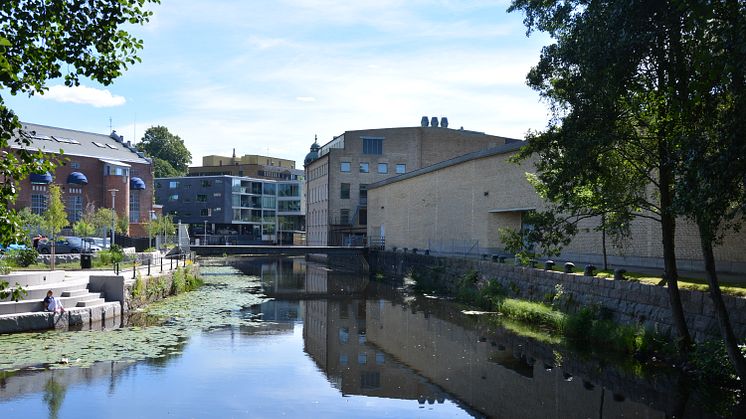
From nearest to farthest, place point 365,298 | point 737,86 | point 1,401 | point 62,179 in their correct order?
1. point 737,86
2. point 1,401
3. point 365,298
4. point 62,179

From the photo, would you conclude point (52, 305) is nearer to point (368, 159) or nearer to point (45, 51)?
point (45, 51)

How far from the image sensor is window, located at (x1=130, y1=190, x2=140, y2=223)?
69.5m

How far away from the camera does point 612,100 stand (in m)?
13.1

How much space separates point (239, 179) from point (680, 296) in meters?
89.1

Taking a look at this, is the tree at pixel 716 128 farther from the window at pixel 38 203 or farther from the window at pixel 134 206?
the window at pixel 134 206

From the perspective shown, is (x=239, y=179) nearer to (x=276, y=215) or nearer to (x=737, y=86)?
(x=276, y=215)

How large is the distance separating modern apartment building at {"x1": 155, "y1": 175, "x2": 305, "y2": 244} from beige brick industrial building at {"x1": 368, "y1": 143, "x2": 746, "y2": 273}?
41.3m

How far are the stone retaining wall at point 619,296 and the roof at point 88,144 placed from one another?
153 ft

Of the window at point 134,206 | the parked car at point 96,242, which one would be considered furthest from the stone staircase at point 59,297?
the window at point 134,206

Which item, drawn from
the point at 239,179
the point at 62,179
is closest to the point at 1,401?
the point at 62,179

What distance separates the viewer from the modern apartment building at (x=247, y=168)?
11669 centimetres

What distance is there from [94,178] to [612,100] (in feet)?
199

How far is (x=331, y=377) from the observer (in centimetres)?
1466

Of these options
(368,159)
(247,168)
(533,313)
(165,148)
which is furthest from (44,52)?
(165,148)
